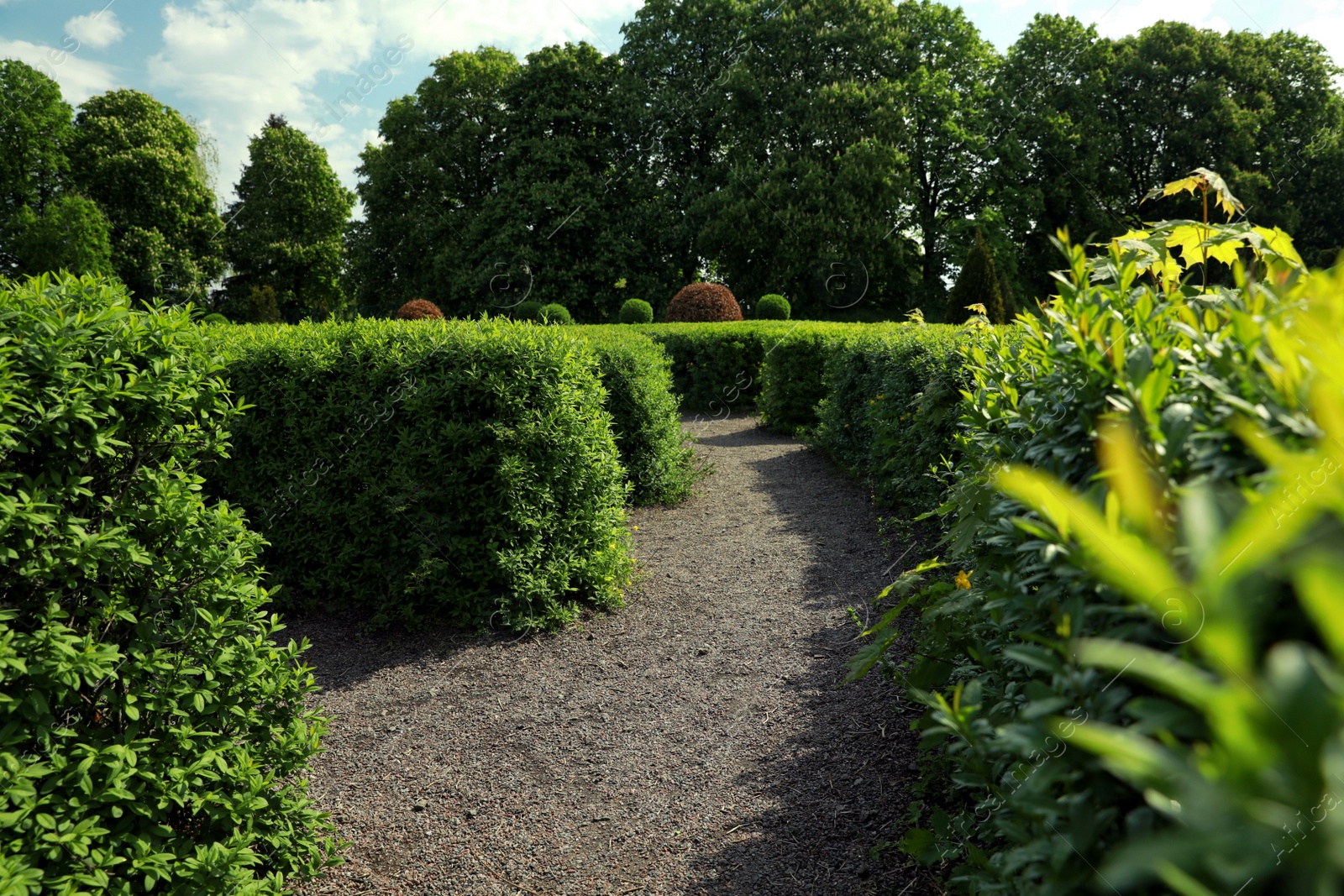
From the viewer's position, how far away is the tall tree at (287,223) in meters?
36.6

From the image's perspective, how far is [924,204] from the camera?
29.0 metres

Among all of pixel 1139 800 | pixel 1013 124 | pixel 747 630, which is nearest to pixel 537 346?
pixel 747 630

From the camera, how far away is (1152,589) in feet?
1.82

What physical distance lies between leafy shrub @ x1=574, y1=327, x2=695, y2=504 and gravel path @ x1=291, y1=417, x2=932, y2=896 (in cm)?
241

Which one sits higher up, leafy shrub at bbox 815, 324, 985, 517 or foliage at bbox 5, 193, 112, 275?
foliage at bbox 5, 193, 112, 275

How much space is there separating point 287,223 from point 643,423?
3668 cm

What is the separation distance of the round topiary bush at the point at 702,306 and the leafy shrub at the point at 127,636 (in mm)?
19059

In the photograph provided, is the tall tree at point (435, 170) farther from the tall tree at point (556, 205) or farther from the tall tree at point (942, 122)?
the tall tree at point (942, 122)

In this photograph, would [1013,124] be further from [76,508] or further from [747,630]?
[76,508]

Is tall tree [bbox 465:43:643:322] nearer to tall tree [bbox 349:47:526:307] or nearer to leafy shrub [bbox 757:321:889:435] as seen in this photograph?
tall tree [bbox 349:47:526:307]

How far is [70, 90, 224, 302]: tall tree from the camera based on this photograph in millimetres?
31859

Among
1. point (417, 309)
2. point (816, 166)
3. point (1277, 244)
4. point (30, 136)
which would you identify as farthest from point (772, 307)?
point (30, 136)

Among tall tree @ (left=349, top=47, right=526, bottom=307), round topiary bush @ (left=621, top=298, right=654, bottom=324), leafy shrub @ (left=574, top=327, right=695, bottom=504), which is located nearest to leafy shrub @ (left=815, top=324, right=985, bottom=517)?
leafy shrub @ (left=574, top=327, right=695, bottom=504)

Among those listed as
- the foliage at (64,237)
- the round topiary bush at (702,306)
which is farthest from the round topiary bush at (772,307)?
the foliage at (64,237)
